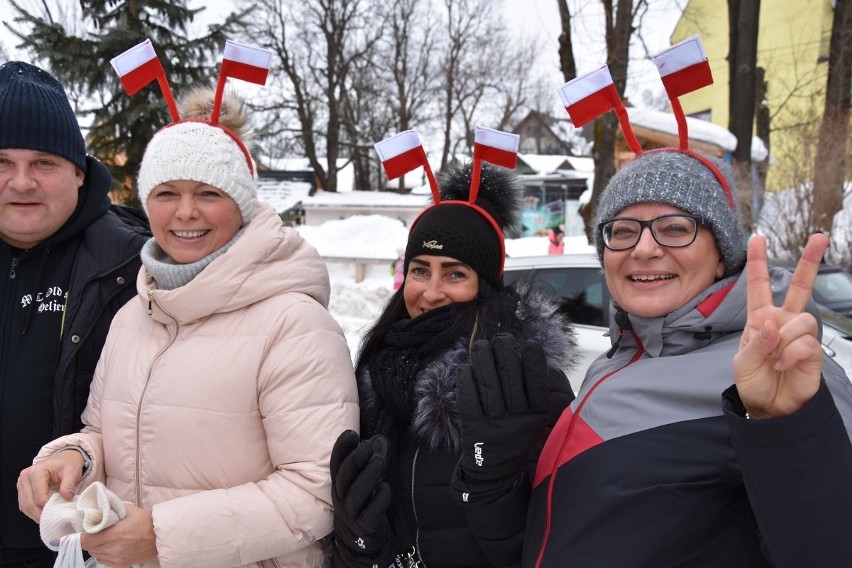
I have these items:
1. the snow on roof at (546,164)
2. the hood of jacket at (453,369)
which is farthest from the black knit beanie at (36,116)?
the snow on roof at (546,164)

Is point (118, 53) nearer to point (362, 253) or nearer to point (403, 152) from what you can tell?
point (362, 253)

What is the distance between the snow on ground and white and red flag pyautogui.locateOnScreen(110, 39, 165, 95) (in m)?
7.19

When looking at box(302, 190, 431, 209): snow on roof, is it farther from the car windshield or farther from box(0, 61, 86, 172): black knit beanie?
box(0, 61, 86, 172): black knit beanie

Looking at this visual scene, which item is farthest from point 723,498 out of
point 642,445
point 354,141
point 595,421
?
point 354,141

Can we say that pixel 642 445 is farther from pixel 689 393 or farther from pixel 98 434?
pixel 98 434

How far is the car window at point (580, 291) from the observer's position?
485 cm

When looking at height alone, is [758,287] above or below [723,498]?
above

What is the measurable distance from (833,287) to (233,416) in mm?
6448

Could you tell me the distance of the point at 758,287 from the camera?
1.05 metres

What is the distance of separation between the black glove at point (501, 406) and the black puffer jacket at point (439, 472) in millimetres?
160

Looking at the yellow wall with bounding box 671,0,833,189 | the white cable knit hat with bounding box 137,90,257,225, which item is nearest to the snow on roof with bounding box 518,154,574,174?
the yellow wall with bounding box 671,0,833,189

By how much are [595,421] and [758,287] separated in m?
0.51

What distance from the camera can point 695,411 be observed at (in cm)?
122

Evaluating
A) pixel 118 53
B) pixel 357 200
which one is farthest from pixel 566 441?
pixel 357 200
